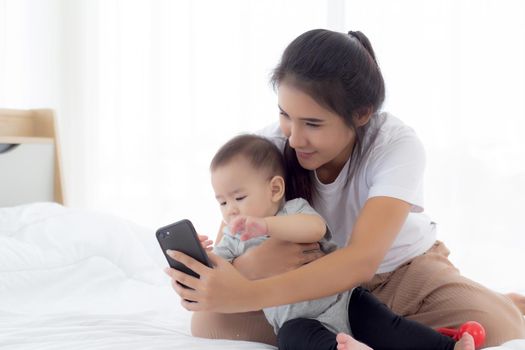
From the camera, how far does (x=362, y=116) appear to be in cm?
134

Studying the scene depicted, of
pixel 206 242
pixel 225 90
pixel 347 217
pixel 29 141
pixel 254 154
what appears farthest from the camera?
pixel 225 90

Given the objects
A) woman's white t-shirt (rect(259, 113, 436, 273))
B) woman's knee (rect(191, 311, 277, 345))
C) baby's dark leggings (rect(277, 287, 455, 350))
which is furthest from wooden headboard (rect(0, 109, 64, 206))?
baby's dark leggings (rect(277, 287, 455, 350))

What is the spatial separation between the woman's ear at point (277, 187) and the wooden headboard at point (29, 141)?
1.47m

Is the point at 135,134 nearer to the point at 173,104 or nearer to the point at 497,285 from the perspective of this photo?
the point at 173,104

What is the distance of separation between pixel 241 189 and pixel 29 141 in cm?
154

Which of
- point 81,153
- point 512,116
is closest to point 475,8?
point 512,116

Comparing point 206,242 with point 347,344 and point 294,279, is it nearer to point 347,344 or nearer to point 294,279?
point 294,279

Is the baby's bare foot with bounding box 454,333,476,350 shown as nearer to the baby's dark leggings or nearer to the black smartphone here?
the baby's dark leggings

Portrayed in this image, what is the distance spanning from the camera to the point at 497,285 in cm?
231

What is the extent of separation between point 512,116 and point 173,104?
5.44ft

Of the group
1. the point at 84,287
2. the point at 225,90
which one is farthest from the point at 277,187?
Answer: the point at 225,90

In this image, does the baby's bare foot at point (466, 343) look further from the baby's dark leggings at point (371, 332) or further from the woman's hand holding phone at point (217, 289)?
the woman's hand holding phone at point (217, 289)

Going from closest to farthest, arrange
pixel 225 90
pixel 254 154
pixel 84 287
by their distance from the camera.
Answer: pixel 254 154, pixel 84 287, pixel 225 90

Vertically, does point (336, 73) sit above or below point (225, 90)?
above
